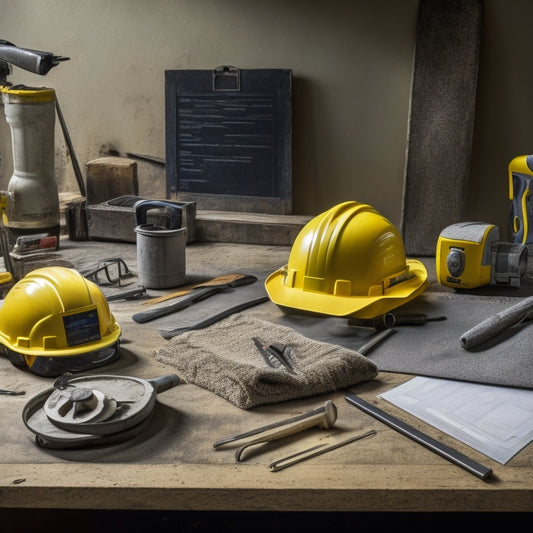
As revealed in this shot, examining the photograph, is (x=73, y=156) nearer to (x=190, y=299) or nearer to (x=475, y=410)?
(x=190, y=299)

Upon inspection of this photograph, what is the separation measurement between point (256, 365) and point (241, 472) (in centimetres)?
43

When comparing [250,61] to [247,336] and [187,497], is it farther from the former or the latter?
[187,497]

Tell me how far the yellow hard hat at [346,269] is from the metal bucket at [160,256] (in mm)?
386

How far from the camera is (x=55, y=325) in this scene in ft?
6.05

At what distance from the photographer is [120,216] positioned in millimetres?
3223

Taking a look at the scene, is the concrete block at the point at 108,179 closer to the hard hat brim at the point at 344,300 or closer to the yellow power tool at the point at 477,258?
the hard hat brim at the point at 344,300

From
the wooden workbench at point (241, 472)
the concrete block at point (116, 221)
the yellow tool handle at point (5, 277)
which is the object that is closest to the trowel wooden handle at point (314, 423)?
the wooden workbench at point (241, 472)

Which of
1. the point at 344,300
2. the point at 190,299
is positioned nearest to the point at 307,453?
the point at 344,300

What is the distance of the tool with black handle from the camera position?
2.29m

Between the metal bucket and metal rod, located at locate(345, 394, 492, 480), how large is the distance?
3.34ft

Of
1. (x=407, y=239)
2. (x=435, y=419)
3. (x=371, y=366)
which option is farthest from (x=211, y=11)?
(x=435, y=419)

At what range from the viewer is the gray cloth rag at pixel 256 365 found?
172 centimetres

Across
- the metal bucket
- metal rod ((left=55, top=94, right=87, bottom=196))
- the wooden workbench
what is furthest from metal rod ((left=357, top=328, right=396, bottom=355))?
metal rod ((left=55, top=94, right=87, bottom=196))

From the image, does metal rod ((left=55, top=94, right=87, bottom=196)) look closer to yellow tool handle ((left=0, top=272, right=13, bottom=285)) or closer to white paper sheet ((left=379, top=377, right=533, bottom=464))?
yellow tool handle ((left=0, top=272, right=13, bottom=285))
